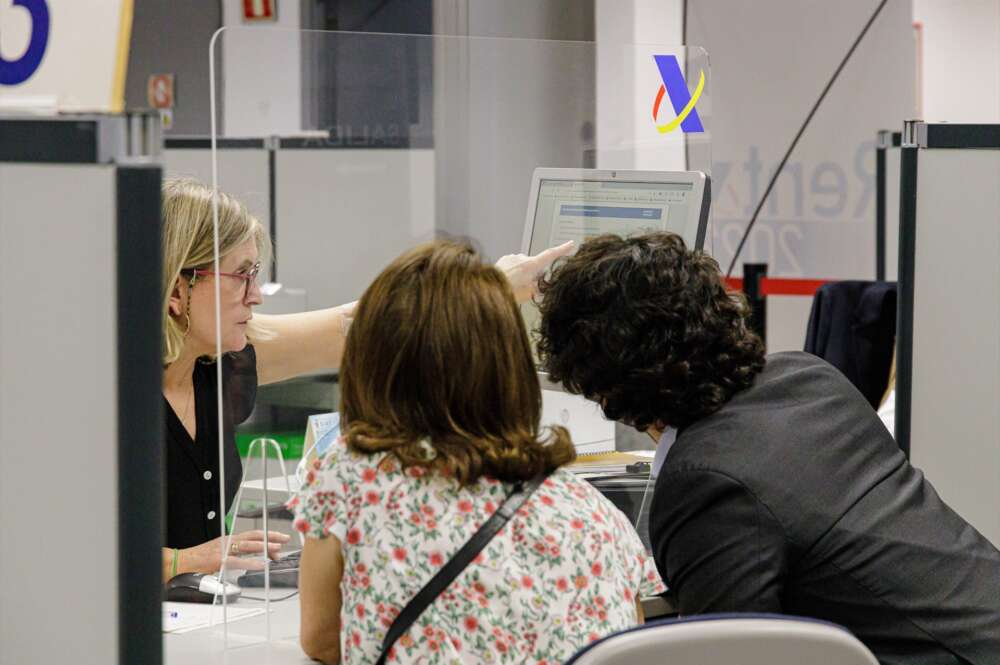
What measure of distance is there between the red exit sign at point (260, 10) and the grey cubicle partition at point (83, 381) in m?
5.36

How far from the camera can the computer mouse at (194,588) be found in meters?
1.72

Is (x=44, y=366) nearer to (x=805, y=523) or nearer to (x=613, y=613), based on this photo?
(x=613, y=613)

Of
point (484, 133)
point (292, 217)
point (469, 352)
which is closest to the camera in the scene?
point (469, 352)

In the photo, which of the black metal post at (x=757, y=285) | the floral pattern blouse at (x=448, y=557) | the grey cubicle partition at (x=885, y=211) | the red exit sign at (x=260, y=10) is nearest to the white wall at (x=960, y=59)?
the grey cubicle partition at (x=885, y=211)

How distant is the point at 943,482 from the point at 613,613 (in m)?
1.08

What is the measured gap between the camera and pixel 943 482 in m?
2.17

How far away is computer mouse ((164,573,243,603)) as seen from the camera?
5.64 feet

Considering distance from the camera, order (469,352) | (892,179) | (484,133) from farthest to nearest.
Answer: (892,179), (484,133), (469,352)

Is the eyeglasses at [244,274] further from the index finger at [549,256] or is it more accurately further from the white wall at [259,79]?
the index finger at [549,256]

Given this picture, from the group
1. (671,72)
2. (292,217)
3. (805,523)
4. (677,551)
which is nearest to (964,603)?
(805,523)

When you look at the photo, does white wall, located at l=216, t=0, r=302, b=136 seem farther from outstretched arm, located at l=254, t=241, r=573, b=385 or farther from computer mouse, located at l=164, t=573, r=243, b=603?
computer mouse, located at l=164, t=573, r=243, b=603

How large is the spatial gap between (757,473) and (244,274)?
740 mm

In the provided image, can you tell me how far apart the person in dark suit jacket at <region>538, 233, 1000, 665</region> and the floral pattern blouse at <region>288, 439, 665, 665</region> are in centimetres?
18

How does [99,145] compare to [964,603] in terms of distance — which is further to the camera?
[964,603]
